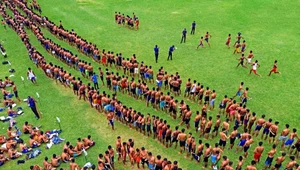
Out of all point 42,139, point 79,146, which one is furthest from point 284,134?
point 42,139

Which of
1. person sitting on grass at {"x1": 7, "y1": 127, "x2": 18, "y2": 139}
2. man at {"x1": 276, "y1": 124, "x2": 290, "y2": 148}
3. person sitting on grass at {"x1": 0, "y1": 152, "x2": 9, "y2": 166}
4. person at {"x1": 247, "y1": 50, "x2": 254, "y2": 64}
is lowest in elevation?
person sitting on grass at {"x1": 0, "y1": 152, "x2": 9, "y2": 166}

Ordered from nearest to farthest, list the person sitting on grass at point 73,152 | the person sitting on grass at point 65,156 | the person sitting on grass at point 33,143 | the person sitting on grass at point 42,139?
the person sitting on grass at point 65,156
the person sitting on grass at point 73,152
the person sitting on grass at point 33,143
the person sitting on grass at point 42,139

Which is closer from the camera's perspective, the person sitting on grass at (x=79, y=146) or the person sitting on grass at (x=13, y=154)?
the person sitting on grass at (x=79, y=146)

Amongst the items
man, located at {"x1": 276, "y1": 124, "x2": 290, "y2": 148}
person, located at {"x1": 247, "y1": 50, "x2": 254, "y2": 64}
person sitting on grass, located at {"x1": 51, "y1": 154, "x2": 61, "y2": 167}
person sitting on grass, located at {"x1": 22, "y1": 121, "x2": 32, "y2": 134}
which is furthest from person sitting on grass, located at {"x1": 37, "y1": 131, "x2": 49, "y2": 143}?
person, located at {"x1": 247, "y1": 50, "x2": 254, "y2": 64}

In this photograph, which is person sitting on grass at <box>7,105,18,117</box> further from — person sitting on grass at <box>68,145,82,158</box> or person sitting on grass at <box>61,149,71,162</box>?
person sitting on grass at <box>61,149,71,162</box>

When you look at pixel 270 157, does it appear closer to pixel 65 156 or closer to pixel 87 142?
pixel 87 142

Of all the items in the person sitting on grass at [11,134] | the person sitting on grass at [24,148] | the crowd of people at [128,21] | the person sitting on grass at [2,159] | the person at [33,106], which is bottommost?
the person sitting on grass at [2,159]

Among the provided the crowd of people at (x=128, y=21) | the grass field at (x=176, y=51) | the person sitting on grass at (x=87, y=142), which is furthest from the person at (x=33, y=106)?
the crowd of people at (x=128, y=21)

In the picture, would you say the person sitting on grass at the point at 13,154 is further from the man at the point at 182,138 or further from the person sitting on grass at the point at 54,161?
the man at the point at 182,138

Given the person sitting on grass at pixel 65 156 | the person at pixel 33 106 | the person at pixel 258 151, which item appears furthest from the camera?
the person at pixel 33 106

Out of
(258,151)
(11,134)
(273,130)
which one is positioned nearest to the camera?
(258,151)
